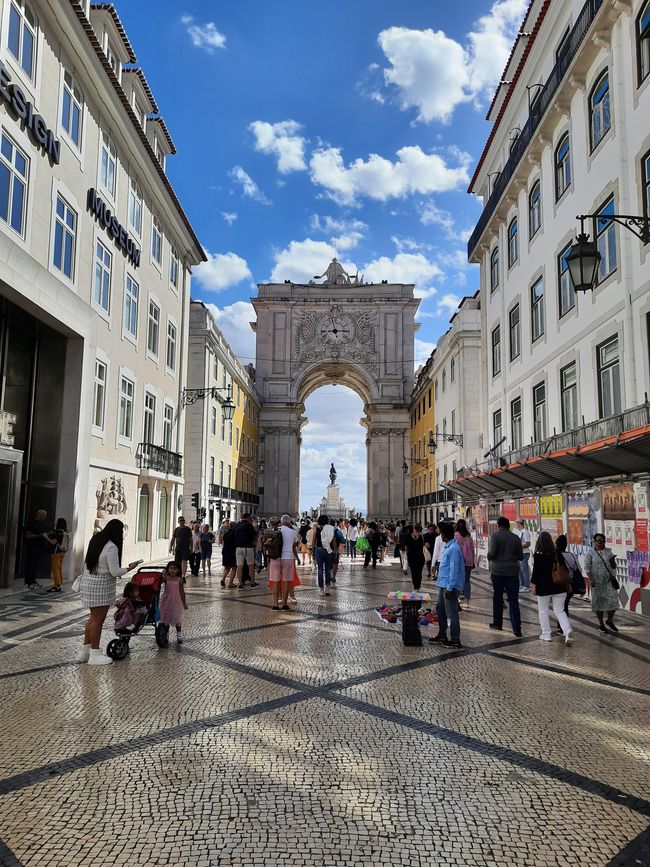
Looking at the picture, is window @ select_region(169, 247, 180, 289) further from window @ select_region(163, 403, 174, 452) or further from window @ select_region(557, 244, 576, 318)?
window @ select_region(557, 244, 576, 318)

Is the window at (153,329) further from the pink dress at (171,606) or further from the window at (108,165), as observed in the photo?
the pink dress at (171,606)

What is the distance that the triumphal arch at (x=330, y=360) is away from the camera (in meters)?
56.8

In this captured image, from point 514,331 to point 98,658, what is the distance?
17.0 metres

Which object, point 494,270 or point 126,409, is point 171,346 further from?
point 494,270

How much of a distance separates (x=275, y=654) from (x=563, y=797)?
4333 millimetres

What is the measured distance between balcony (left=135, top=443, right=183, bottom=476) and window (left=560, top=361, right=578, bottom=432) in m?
13.0

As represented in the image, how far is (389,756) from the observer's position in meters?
4.31

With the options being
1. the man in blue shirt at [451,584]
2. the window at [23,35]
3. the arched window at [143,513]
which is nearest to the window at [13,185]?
the window at [23,35]

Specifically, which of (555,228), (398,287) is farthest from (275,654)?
(398,287)

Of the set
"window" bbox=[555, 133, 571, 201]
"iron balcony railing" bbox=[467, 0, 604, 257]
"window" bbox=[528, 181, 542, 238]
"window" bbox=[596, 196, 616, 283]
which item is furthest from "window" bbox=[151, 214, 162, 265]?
"window" bbox=[596, 196, 616, 283]

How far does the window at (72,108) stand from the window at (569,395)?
13696mm

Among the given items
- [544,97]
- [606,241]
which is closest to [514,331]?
[544,97]

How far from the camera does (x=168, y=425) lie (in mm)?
24375

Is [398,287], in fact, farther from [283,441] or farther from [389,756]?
[389,756]
